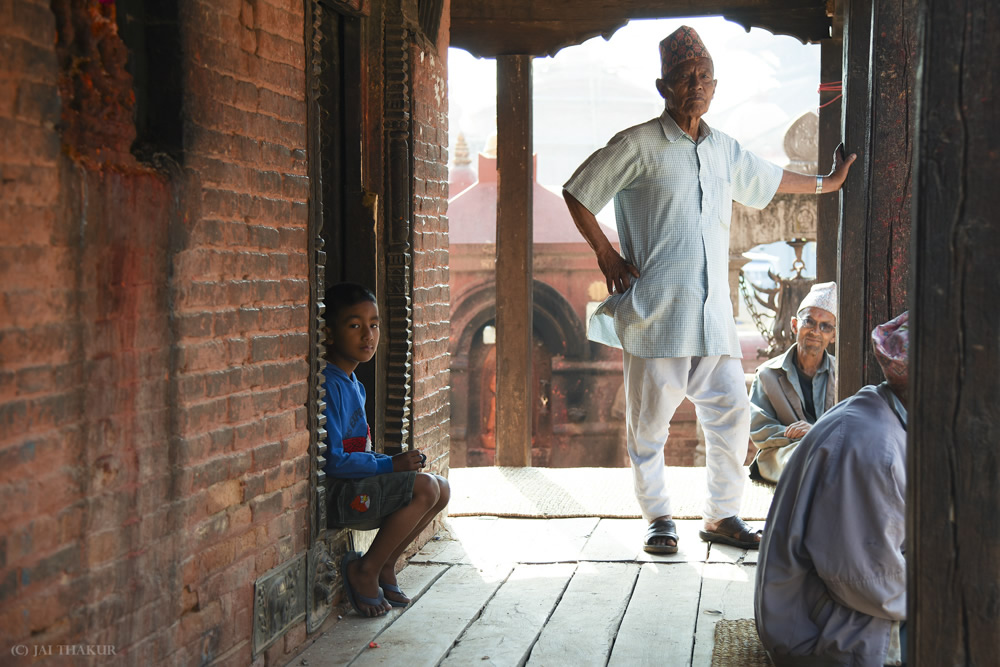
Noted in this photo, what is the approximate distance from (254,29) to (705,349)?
245 cm

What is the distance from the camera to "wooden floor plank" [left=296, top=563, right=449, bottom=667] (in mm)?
3535

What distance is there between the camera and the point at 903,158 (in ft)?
12.8

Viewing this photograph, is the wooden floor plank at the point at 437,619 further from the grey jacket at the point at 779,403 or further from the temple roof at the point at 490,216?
the temple roof at the point at 490,216

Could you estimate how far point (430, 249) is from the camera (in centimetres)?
499

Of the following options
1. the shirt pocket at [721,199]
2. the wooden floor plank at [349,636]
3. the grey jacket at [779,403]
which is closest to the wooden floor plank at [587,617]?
the wooden floor plank at [349,636]

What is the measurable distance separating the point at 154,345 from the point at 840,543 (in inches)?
73.0

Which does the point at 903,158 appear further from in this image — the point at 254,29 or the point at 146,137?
the point at 146,137

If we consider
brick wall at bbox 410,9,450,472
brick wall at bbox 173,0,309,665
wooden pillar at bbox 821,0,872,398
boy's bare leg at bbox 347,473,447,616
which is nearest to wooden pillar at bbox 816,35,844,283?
wooden pillar at bbox 821,0,872,398

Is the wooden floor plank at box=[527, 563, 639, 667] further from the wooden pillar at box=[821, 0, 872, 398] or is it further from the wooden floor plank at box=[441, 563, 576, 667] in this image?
the wooden pillar at box=[821, 0, 872, 398]

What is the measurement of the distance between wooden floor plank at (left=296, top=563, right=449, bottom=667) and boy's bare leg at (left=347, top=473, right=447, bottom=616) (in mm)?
59

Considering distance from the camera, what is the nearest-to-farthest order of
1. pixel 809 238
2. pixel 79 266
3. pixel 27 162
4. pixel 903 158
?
pixel 27 162 → pixel 79 266 → pixel 903 158 → pixel 809 238

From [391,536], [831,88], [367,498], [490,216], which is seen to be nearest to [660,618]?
[391,536]

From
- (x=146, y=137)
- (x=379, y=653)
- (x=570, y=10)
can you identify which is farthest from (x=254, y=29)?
(x=570, y=10)

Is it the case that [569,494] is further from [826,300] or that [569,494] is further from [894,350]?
[894,350]
